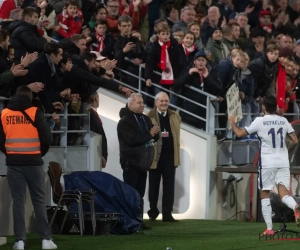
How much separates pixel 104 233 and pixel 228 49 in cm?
681

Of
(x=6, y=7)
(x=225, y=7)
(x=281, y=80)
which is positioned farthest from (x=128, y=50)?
(x=225, y=7)

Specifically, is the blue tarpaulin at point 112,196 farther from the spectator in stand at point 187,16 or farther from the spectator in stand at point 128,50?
the spectator in stand at point 187,16

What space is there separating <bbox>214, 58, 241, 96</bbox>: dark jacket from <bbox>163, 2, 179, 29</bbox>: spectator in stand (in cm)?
321

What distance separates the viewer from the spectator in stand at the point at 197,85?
19.6 m

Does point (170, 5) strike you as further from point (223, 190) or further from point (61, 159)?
point (61, 159)

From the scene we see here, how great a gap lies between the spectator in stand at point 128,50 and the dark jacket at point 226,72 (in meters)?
1.42

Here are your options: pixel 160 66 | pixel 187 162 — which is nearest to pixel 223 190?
pixel 187 162

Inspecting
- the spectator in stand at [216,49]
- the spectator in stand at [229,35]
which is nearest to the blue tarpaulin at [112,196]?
the spectator in stand at [216,49]

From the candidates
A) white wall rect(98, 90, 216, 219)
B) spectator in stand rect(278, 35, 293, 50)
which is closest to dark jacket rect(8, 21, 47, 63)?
white wall rect(98, 90, 216, 219)

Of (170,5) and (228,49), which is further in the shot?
(170,5)

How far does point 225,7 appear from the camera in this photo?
81.8 ft

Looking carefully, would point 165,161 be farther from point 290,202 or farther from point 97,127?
point 290,202

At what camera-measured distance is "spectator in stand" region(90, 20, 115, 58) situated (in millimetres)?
19719

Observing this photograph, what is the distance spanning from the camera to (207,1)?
24.7 m
